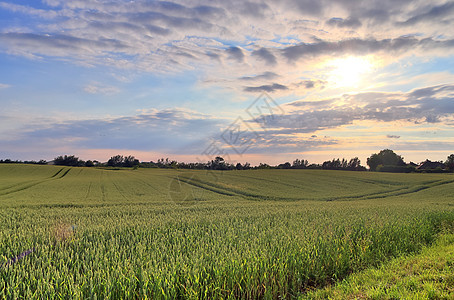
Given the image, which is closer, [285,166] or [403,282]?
[403,282]

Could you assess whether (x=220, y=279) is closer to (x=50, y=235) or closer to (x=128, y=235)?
(x=128, y=235)

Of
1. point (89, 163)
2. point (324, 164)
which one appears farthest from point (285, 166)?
point (89, 163)

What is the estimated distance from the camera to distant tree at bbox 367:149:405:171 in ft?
382

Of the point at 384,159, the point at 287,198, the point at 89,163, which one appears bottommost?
the point at 287,198

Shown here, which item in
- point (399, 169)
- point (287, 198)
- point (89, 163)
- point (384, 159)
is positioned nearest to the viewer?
point (287, 198)

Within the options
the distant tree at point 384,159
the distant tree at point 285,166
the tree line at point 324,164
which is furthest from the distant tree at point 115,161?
the distant tree at point 384,159

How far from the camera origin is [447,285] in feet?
17.9

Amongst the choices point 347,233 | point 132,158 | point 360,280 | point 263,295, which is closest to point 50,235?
point 263,295

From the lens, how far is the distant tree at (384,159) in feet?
382

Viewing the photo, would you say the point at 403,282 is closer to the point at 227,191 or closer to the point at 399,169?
the point at 227,191

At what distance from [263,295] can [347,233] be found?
15.2ft

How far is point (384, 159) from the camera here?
11712 centimetres

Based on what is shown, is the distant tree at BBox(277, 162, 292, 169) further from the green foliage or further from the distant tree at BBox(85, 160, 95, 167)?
the distant tree at BBox(85, 160, 95, 167)

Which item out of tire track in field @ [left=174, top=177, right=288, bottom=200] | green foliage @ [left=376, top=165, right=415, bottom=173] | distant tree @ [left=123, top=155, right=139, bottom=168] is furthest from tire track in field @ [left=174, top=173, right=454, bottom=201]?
distant tree @ [left=123, top=155, right=139, bottom=168]
